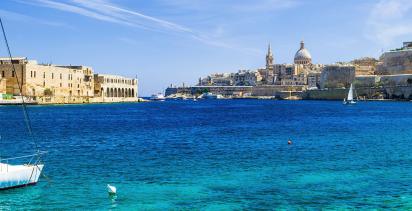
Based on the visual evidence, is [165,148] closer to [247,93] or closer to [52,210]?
[52,210]

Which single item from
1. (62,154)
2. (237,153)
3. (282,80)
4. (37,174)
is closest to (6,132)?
(62,154)

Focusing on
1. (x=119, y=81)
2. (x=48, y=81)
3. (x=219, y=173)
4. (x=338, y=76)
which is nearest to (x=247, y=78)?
(x=338, y=76)

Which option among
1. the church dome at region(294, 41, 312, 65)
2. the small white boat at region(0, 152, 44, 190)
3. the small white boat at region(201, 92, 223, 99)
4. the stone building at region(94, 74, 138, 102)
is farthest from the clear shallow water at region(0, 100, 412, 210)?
the church dome at region(294, 41, 312, 65)

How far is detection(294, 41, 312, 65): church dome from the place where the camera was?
15762 centimetres

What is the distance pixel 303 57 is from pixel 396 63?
210ft

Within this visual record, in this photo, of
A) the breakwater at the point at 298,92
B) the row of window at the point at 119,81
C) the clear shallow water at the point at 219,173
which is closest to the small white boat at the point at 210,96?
the breakwater at the point at 298,92

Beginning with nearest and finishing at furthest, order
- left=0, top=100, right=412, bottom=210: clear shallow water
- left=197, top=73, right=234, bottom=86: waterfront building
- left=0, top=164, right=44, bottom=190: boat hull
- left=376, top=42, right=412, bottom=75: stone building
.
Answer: left=0, top=100, right=412, bottom=210: clear shallow water < left=0, top=164, right=44, bottom=190: boat hull < left=376, top=42, right=412, bottom=75: stone building < left=197, top=73, right=234, bottom=86: waterfront building

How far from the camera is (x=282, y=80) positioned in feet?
482

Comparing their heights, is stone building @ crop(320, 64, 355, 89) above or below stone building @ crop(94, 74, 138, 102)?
above

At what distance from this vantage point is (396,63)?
94812mm

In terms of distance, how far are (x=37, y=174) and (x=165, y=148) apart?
868 cm

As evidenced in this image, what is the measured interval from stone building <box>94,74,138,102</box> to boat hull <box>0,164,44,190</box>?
71016mm

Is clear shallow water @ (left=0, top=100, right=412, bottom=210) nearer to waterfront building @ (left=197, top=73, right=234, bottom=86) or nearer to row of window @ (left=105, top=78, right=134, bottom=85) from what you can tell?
row of window @ (left=105, top=78, right=134, bottom=85)

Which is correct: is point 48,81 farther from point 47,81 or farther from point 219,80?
point 219,80
